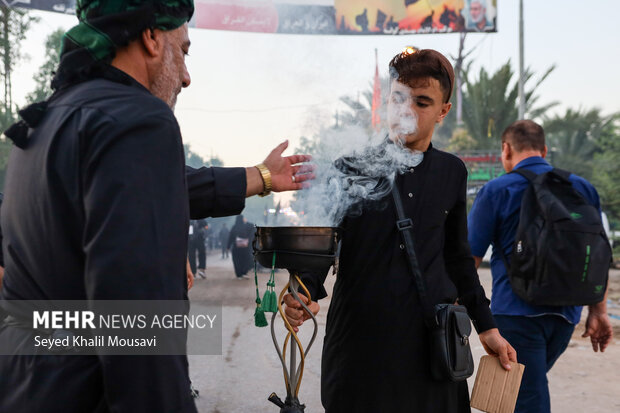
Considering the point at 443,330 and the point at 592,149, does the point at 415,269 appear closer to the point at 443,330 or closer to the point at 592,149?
the point at 443,330

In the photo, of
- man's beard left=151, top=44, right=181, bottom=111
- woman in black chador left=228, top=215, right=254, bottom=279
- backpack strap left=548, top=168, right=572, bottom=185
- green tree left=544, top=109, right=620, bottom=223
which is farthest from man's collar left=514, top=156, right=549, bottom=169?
green tree left=544, top=109, right=620, bottom=223

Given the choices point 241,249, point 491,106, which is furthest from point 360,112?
point 491,106

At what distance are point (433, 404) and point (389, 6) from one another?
16.4 m

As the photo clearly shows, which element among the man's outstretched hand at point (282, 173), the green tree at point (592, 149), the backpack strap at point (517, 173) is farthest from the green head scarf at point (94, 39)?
the green tree at point (592, 149)

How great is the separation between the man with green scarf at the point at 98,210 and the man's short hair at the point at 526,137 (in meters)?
2.91

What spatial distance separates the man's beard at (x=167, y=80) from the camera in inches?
60.9

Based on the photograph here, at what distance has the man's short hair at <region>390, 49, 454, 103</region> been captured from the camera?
256cm

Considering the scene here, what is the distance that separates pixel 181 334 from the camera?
4.26ft

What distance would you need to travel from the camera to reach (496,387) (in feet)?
8.49

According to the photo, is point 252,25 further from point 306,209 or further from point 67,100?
point 67,100

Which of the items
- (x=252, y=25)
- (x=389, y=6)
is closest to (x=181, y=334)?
(x=252, y=25)

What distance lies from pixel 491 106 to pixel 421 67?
26910 millimetres

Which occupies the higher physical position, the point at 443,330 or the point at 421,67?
the point at 421,67

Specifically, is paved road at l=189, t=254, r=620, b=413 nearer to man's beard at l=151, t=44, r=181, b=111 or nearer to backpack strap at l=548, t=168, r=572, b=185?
backpack strap at l=548, t=168, r=572, b=185
